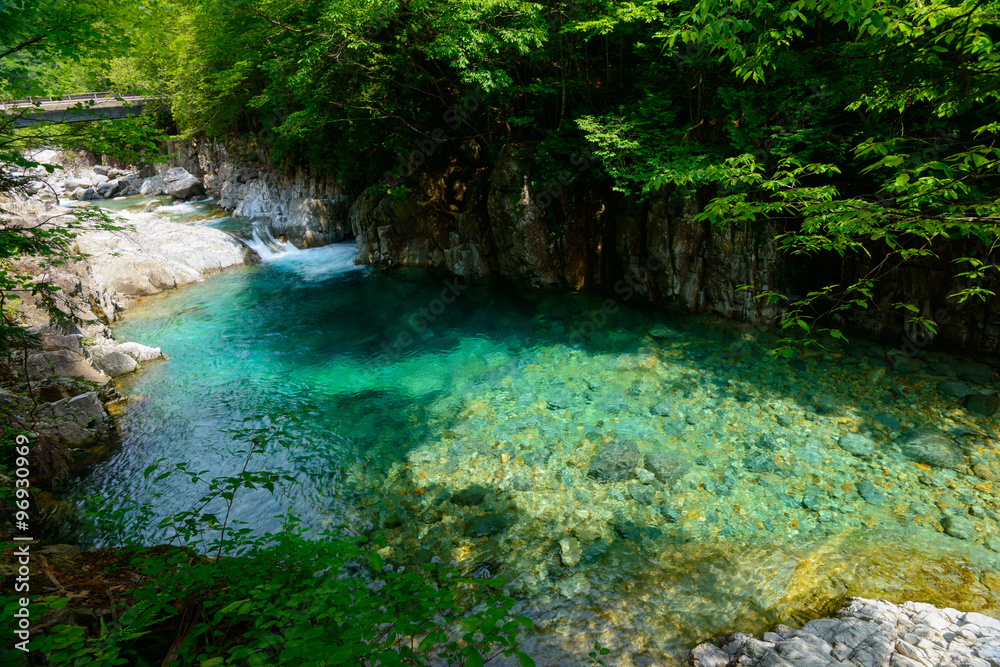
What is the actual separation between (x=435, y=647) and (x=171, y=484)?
207 inches

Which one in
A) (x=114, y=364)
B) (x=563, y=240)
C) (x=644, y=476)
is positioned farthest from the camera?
(x=563, y=240)

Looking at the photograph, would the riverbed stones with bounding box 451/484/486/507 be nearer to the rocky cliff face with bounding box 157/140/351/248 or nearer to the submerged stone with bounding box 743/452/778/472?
the submerged stone with bounding box 743/452/778/472

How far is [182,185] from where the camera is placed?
2866cm

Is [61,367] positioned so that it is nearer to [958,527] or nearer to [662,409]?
[662,409]

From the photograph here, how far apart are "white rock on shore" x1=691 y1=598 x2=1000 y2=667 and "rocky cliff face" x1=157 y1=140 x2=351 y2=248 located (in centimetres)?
1960

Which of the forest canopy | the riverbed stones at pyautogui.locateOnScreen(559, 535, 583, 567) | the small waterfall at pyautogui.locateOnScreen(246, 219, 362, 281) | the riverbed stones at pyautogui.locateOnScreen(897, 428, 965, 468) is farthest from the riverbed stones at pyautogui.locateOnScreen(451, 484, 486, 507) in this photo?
the small waterfall at pyautogui.locateOnScreen(246, 219, 362, 281)

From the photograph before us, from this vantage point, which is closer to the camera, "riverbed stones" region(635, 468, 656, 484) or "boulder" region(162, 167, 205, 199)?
"riverbed stones" region(635, 468, 656, 484)

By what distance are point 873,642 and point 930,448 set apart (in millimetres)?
4148

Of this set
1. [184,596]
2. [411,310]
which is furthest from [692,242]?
[184,596]

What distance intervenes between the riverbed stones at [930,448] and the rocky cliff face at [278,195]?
19.5 metres

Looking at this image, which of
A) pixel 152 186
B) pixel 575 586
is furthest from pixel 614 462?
pixel 152 186

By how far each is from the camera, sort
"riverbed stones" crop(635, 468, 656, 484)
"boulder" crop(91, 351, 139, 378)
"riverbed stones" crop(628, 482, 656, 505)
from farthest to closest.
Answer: "boulder" crop(91, 351, 139, 378), "riverbed stones" crop(635, 468, 656, 484), "riverbed stones" crop(628, 482, 656, 505)

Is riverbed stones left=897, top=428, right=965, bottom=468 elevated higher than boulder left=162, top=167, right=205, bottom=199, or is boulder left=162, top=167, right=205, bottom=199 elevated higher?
boulder left=162, top=167, right=205, bottom=199

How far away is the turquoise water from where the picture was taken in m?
4.99
